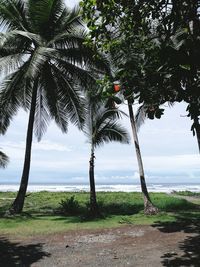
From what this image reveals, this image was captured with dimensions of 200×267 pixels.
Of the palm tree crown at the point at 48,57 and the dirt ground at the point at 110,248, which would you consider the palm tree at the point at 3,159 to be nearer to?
the palm tree crown at the point at 48,57

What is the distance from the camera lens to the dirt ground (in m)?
9.12

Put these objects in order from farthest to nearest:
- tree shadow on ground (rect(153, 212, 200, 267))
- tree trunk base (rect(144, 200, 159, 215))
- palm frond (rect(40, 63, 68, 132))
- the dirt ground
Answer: palm frond (rect(40, 63, 68, 132)) < tree trunk base (rect(144, 200, 159, 215)) < the dirt ground < tree shadow on ground (rect(153, 212, 200, 267))

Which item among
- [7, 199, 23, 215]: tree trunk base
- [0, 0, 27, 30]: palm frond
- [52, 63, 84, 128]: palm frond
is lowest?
[7, 199, 23, 215]: tree trunk base

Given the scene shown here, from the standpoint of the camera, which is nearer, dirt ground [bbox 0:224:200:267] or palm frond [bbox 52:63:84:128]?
dirt ground [bbox 0:224:200:267]

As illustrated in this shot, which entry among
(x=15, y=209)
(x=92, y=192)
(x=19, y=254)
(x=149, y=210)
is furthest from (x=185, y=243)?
(x=15, y=209)

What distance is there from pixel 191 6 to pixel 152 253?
6.60 meters

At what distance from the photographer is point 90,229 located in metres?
13.6

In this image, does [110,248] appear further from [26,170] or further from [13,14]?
[13,14]

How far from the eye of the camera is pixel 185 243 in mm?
10641

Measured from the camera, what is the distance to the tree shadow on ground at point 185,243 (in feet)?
28.8

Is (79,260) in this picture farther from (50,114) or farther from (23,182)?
(50,114)

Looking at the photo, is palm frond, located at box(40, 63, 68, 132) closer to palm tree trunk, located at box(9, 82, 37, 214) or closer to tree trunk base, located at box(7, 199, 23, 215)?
palm tree trunk, located at box(9, 82, 37, 214)

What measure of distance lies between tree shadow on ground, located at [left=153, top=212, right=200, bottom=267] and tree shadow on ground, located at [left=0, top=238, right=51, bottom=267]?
3337 mm

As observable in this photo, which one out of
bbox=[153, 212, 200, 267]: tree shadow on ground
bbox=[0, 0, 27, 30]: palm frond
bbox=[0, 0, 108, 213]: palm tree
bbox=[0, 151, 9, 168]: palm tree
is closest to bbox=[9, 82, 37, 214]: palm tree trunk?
bbox=[0, 0, 108, 213]: palm tree
